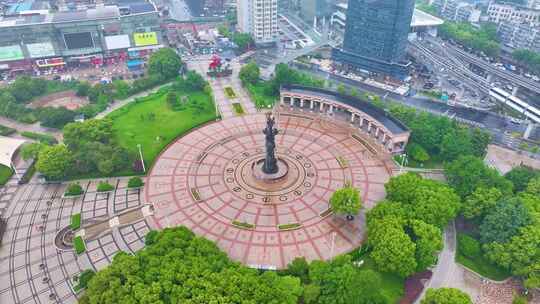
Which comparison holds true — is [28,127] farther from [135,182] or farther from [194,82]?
[194,82]

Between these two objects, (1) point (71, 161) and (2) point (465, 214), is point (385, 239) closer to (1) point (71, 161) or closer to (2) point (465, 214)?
(2) point (465, 214)

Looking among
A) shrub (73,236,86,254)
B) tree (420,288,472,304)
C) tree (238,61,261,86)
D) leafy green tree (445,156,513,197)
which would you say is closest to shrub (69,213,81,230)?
shrub (73,236,86,254)

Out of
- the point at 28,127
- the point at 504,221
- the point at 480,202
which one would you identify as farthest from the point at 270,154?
the point at 28,127

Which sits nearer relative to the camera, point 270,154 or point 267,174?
point 270,154

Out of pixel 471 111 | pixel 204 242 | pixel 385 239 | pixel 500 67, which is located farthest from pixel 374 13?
pixel 204 242

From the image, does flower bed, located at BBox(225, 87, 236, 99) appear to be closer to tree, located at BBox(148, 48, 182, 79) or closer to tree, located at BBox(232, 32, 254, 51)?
tree, located at BBox(148, 48, 182, 79)

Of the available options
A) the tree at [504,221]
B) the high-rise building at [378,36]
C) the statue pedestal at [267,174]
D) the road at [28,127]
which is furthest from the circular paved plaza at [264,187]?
the high-rise building at [378,36]
